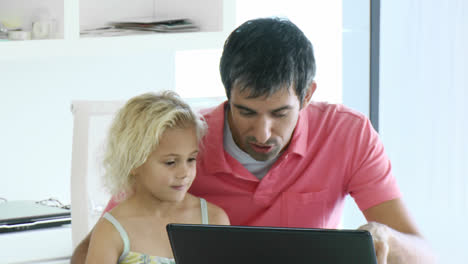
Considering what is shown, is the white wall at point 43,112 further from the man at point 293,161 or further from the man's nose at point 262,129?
the man's nose at point 262,129

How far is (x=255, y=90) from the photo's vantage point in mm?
1542

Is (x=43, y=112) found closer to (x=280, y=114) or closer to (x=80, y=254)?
(x=80, y=254)

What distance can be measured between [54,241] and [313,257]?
1.18 metres

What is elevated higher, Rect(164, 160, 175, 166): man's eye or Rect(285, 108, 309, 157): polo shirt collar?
Rect(285, 108, 309, 157): polo shirt collar

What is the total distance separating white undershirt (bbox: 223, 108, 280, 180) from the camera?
1739 mm

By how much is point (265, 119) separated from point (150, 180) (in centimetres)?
29

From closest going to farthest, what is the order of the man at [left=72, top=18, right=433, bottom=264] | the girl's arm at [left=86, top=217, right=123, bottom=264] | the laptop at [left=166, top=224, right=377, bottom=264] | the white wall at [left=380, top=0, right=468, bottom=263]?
the laptop at [left=166, top=224, right=377, bottom=264] → the girl's arm at [left=86, top=217, right=123, bottom=264] → the man at [left=72, top=18, right=433, bottom=264] → the white wall at [left=380, top=0, right=468, bottom=263]

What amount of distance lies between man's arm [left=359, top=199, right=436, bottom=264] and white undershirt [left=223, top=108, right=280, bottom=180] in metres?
0.26

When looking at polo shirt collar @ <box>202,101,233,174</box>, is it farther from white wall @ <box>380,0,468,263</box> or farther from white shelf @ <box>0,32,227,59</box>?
white wall @ <box>380,0,468,263</box>

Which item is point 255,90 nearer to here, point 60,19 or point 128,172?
point 128,172

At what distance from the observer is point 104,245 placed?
4.98ft

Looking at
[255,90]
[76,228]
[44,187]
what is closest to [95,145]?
[76,228]

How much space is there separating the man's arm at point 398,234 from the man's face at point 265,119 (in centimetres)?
29

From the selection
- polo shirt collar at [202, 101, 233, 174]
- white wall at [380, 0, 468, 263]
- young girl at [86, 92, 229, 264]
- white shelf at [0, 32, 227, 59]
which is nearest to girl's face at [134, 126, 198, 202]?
young girl at [86, 92, 229, 264]
